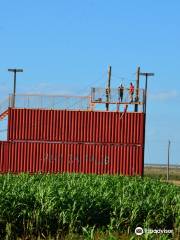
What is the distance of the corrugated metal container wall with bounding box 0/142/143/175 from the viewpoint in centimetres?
3575

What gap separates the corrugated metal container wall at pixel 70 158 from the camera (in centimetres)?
3575

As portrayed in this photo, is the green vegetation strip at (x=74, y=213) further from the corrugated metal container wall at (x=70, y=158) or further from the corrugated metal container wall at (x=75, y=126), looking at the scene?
the corrugated metal container wall at (x=70, y=158)

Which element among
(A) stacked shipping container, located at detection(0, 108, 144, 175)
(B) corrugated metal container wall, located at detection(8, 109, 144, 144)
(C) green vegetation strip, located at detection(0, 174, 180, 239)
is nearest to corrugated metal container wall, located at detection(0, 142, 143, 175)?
(A) stacked shipping container, located at detection(0, 108, 144, 175)

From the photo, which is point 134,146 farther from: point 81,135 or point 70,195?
point 70,195

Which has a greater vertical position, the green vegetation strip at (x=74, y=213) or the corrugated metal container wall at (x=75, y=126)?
the corrugated metal container wall at (x=75, y=126)

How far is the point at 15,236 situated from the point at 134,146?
2405cm

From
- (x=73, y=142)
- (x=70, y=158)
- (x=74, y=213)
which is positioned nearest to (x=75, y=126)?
(x=73, y=142)

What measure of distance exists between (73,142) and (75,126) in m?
0.92

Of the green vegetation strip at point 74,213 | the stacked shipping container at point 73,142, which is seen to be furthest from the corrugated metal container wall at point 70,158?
the green vegetation strip at point 74,213

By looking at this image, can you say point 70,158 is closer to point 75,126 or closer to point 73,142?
point 73,142

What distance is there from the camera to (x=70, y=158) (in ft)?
118

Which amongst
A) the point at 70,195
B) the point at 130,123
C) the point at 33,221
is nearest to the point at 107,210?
the point at 70,195

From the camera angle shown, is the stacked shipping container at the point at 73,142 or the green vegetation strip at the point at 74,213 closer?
the green vegetation strip at the point at 74,213

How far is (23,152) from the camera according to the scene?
36.2m
